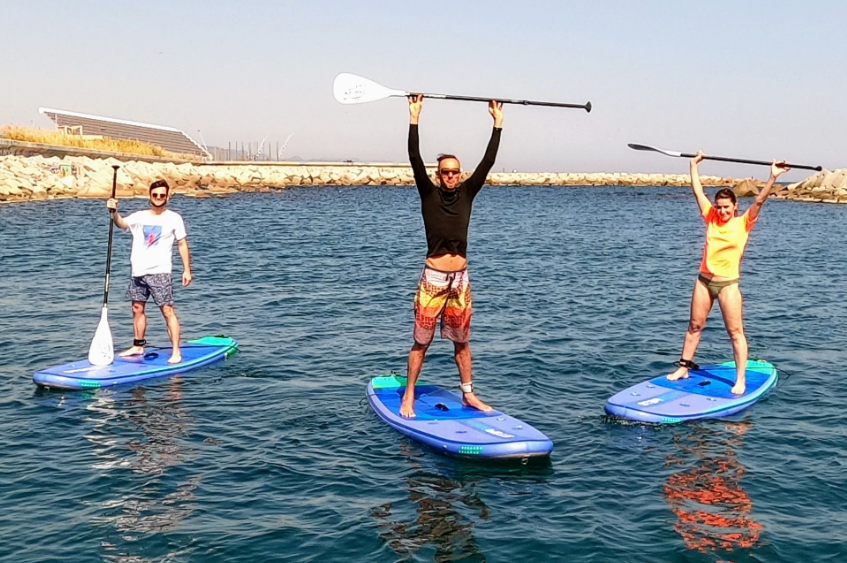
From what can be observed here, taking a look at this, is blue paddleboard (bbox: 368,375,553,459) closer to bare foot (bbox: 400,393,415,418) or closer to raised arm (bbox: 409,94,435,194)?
bare foot (bbox: 400,393,415,418)

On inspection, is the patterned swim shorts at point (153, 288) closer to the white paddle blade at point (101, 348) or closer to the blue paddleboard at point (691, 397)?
the white paddle blade at point (101, 348)

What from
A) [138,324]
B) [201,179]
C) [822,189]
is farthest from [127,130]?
[138,324]

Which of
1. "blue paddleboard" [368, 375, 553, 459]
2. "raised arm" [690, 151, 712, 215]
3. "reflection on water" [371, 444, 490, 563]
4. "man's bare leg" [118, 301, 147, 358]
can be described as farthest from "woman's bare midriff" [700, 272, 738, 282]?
"man's bare leg" [118, 301, 147, 358]

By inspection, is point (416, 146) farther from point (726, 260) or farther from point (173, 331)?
point (173, 331)

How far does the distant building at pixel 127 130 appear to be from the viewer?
88.5 metres

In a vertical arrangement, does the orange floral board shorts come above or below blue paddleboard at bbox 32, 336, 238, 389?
above

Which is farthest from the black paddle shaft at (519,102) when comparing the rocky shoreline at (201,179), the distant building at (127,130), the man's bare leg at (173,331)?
the distant building at (127,130)

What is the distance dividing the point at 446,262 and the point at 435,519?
245cm

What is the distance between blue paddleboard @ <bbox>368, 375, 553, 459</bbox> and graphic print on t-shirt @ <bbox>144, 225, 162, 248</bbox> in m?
3.29

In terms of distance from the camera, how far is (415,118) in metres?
8.07

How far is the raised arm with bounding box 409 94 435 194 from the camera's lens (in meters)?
7.96

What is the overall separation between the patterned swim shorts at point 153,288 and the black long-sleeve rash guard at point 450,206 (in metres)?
4.11

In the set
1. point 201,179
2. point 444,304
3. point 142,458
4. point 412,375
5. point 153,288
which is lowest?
point 142,458

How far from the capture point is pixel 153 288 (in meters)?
10.7
